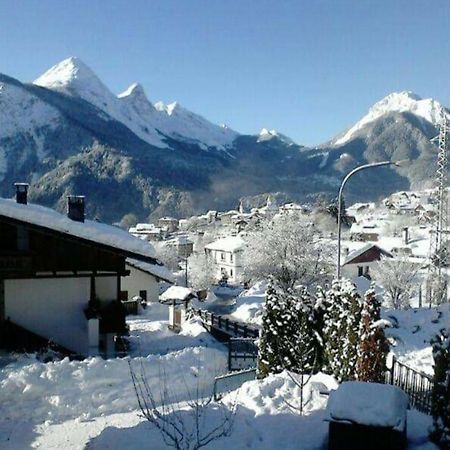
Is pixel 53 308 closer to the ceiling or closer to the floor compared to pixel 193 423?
closer to the ceiling

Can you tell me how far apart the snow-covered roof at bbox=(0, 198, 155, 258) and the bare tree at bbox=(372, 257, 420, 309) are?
32.6 meters

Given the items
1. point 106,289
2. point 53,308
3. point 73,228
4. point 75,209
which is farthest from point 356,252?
point 73,228

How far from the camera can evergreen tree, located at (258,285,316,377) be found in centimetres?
1293

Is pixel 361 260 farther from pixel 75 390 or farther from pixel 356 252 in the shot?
pixel 75 390

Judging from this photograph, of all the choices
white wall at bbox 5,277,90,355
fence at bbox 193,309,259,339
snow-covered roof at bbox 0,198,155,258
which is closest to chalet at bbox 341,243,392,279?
fence at bbox 193,309,259,339

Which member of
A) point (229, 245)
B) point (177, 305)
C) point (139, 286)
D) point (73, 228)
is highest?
point (73, 228)

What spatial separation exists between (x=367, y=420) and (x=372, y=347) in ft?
9.22

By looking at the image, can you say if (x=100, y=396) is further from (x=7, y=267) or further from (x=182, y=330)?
(x=182, y=330)

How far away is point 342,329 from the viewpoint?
11883 mm

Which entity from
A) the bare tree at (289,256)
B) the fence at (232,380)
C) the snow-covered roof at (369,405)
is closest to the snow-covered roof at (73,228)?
the fence at (232,380)

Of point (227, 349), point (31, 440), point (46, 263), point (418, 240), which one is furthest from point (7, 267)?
point (418, 240)

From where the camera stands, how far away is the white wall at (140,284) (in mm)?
30859

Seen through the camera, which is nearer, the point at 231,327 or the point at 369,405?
the point at 369,405

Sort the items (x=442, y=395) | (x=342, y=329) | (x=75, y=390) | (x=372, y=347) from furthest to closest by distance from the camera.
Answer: (x=75, y=390)
(x=342, y=329)
(x=372, y=347)
(x=442, y=395)
